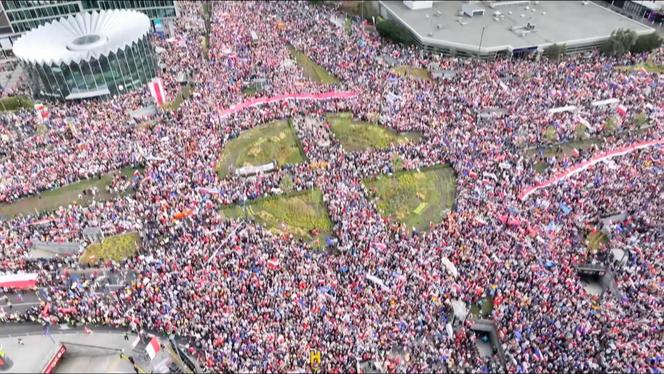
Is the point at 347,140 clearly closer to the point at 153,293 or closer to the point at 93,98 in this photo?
the point at 153,293

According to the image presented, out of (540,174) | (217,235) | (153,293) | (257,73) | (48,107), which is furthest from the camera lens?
(257,73)

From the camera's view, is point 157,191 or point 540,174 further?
point 540,174

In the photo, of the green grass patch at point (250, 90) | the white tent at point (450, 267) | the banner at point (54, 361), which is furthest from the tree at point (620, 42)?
the banner at point (54, 361)

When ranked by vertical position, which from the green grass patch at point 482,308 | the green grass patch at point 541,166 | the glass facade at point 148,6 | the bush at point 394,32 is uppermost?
the glass facade at point 148,6

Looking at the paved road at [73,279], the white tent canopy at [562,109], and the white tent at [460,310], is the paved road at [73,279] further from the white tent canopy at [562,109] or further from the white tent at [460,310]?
the white tent canopy at [562,109]

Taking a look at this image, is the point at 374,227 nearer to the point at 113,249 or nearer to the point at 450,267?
the point at 450,267

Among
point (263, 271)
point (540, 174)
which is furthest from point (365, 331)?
point (540, 174)

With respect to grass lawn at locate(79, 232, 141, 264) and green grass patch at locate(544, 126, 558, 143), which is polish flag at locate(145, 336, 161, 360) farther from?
green grass patch at locate(544, 126, 558, 143)

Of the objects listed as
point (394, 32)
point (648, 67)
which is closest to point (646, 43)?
point (648, 67)
